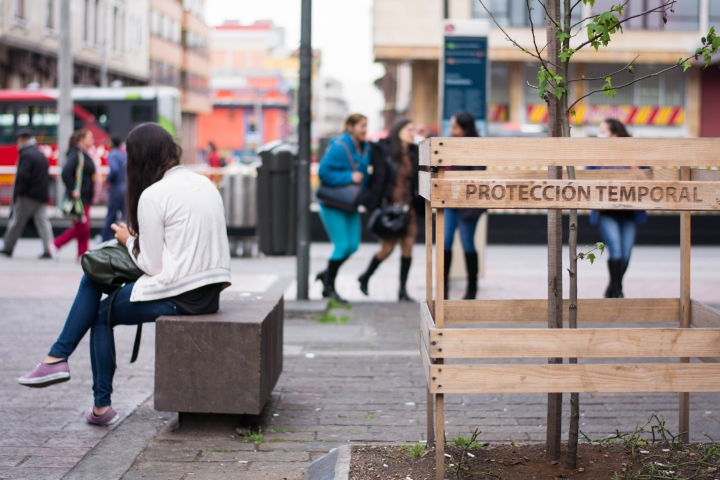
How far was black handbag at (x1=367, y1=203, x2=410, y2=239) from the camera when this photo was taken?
8750mm

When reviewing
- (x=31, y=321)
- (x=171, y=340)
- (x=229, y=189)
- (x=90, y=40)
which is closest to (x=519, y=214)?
(x=229, y=189)

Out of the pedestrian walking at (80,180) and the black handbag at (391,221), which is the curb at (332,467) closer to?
the black handbag at (391,221)

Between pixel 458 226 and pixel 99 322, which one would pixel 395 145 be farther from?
pixel 99 322

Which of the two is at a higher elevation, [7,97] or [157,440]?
[7,97]

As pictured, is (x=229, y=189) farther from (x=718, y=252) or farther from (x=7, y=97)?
(x=7, y=97)

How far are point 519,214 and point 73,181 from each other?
24.5 ft

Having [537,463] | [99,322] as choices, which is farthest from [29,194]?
[537,463]

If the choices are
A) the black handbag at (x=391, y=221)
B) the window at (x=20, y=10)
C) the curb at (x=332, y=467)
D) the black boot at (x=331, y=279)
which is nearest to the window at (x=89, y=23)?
the window at (x=20, y=10)

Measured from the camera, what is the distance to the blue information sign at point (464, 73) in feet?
34.7

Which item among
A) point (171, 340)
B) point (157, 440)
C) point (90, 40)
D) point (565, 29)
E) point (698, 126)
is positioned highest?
point (90, 40)

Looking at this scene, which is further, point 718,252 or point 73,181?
point 718,252

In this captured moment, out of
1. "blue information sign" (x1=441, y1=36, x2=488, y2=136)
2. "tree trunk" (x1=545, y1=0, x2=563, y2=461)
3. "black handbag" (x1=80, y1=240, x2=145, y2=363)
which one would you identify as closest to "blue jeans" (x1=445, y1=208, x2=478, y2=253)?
"blue information sign" (x1=441, y1=36, x2=488, y2=136)

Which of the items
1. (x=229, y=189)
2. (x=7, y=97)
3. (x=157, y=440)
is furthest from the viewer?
(x=7, y=97)

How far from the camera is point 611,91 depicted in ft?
11.3
